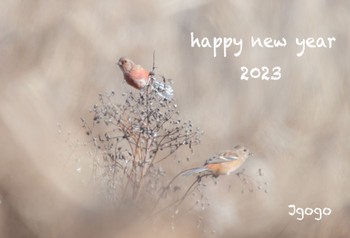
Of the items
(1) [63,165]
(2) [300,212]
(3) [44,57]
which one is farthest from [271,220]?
(3) [44,57]

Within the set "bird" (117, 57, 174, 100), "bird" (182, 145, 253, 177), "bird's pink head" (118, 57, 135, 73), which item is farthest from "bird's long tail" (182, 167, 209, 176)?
"bird's pink head" (118, 57, 135, 73)

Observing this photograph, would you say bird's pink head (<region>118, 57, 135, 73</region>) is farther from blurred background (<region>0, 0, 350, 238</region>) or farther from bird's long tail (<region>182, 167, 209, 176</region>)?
bird's long tail (<region>182, 167, 209, 176</region>)

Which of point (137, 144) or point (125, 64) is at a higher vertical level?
point (125, 64)

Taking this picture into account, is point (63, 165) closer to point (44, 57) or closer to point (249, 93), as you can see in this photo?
point (44, 57)

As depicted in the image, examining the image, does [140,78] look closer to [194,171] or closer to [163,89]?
[163,89]

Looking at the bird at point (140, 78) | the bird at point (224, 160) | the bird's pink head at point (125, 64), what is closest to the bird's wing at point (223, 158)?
the bird at point (224, 160)

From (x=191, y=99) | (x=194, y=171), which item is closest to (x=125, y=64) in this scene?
(x=191, y=99)
